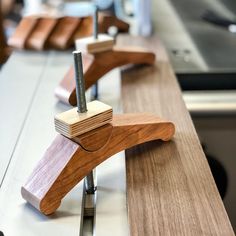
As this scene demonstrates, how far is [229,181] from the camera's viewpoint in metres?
1.01

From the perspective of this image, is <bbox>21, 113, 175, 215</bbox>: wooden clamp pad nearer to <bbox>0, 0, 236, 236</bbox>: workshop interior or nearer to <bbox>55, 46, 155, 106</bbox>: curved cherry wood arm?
<bbox>0, 0, 236, 236</bbox>: workshop interior

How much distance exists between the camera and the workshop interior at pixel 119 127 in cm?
43

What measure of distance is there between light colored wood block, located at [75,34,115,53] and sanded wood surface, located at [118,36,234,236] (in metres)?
0.09

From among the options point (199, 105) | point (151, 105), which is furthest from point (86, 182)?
point (199, 105)

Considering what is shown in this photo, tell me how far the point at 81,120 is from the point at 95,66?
0.27m

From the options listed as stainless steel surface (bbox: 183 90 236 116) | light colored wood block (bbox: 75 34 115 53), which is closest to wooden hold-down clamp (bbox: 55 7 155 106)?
light colored wood block (bbox: 75 34 115 53)

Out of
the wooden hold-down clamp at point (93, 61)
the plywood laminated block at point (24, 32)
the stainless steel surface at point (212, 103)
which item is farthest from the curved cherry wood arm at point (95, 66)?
the plywood laminated block at point (24, 32)

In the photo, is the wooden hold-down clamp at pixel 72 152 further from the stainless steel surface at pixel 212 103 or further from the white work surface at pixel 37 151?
the stainless steel surface at pixel 212 103

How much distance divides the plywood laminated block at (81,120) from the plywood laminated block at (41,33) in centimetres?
48

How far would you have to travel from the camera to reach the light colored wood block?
65cm

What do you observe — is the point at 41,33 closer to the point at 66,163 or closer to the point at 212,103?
the point at 212,103

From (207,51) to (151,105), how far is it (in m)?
0.35

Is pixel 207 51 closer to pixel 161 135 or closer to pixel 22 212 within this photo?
pixel 161 135

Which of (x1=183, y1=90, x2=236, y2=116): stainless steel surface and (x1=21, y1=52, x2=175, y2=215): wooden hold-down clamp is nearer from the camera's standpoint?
(x1=21, y1=52, x2=175, y2=215): wooden hold-down clamp
